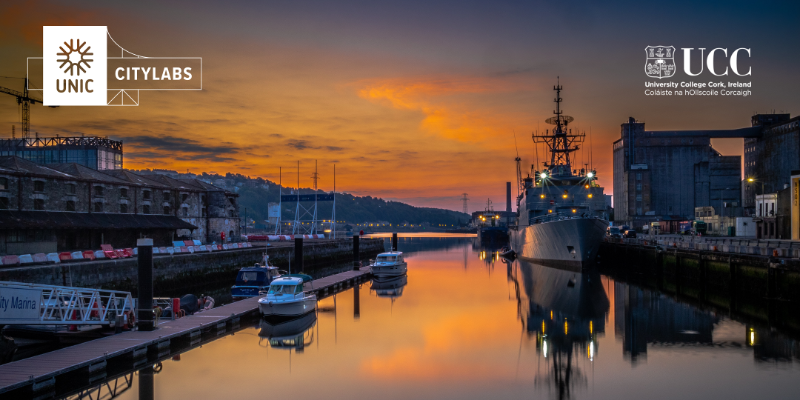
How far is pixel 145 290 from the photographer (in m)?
21.4

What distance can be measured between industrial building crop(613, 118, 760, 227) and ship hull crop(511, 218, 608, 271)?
193ft

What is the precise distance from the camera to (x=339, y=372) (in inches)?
816

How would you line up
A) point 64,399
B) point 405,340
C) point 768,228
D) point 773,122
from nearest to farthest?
point 64,399, point 405,340, point 768,228, point 773,122

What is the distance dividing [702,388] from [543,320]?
1296cm

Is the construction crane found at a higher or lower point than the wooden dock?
higher

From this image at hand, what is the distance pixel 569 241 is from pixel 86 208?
4173cm

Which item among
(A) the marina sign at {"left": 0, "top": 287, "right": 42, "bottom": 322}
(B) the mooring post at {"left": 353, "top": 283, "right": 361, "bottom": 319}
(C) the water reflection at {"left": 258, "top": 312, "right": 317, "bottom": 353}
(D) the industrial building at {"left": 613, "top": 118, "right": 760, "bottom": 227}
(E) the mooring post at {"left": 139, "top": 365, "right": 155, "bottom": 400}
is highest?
(D) the industrial building at {"left": 613, "top": 118, "right": 760, "bottom": 227}

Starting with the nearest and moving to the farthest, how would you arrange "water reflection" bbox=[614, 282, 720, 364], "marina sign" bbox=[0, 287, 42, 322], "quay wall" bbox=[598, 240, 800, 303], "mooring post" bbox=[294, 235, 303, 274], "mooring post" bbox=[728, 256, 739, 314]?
"marina sign" bbox=[0, 287, 42, 322] < "water reflection" bbox=[614, 282, 720, 364] < "quay wall" bbox=[598, 240, 800, 303] < "mooring post" bbox=[728, 256, 739, 314] < "mooring post" bbox=[294, 235, 303, 274]

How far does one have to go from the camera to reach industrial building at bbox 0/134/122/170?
283 ft

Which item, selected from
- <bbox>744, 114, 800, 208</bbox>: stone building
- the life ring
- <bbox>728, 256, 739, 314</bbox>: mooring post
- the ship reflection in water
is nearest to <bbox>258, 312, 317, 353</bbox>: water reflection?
the life ring

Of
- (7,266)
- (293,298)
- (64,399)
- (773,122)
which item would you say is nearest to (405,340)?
(293,298)

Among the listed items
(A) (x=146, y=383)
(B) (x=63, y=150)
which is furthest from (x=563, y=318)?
(B) (x=63, y=150)

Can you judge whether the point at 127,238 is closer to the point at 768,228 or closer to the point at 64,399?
the point at 64,399

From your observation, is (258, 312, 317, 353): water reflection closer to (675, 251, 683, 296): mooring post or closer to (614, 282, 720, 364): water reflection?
(614, 282, 720, 364): water reflection
